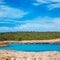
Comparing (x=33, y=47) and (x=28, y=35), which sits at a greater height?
(x=28, y=35)

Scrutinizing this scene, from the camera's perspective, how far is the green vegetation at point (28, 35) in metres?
8.24

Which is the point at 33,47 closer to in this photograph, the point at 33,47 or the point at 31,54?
the point at 33,47

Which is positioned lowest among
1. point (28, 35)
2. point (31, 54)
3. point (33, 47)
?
point (31, 54)

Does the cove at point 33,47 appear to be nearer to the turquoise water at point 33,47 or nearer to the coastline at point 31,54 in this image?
the turquoise water at point 33,47

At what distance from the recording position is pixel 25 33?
8.47 meters

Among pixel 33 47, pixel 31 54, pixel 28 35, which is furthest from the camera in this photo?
pixel 28 35

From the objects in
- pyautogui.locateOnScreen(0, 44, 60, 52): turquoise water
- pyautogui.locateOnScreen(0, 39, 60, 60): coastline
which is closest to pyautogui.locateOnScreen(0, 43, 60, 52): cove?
Result: pyautogui.locateOnScreen(0, 44, 60, 52): turquoise water

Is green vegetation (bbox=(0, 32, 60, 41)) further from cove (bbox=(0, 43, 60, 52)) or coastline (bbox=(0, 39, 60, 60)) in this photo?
cove (bbox=(0, 43, 60, 52))

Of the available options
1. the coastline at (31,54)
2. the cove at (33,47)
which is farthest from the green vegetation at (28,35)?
the cove at (33,47)

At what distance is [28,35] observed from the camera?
8570 mm

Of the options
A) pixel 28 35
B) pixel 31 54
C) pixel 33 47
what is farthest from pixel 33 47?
pixel 31 54

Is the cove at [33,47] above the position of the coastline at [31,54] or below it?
above

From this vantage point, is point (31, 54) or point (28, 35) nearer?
point (31, 54)

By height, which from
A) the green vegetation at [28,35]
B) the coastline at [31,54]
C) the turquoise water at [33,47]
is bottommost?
the coastline at [31,54]
